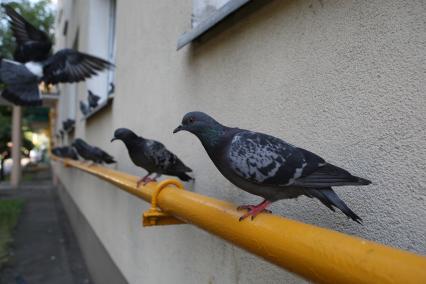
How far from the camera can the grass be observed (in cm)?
706

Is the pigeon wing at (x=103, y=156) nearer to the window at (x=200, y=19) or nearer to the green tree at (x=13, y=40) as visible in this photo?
the window at (x=200, y=19)

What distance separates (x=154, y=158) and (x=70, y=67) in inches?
146

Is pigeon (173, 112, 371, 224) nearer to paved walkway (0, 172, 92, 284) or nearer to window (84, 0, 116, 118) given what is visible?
paved walkway (0, 172, 92, 284)

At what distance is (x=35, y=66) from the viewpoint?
5883 millimetres

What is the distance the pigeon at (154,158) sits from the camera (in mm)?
Result: 2590

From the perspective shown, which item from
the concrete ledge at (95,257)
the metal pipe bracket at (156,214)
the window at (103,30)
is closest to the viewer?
the metal pipe bracket at (156,214)

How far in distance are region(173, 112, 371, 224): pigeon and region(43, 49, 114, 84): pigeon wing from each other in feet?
14.9

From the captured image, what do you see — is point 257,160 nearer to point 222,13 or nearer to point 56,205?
point 222,13

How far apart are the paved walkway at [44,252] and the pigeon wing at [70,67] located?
262 centimetres

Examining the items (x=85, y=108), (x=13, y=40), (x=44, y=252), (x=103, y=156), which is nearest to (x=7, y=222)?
(x=44, y=252)

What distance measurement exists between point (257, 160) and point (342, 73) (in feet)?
1.35

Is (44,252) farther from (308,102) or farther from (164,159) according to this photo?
(308,102)

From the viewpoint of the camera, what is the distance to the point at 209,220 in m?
1.59

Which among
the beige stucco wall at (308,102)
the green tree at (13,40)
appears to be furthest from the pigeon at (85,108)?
the green tree at (13,40)
